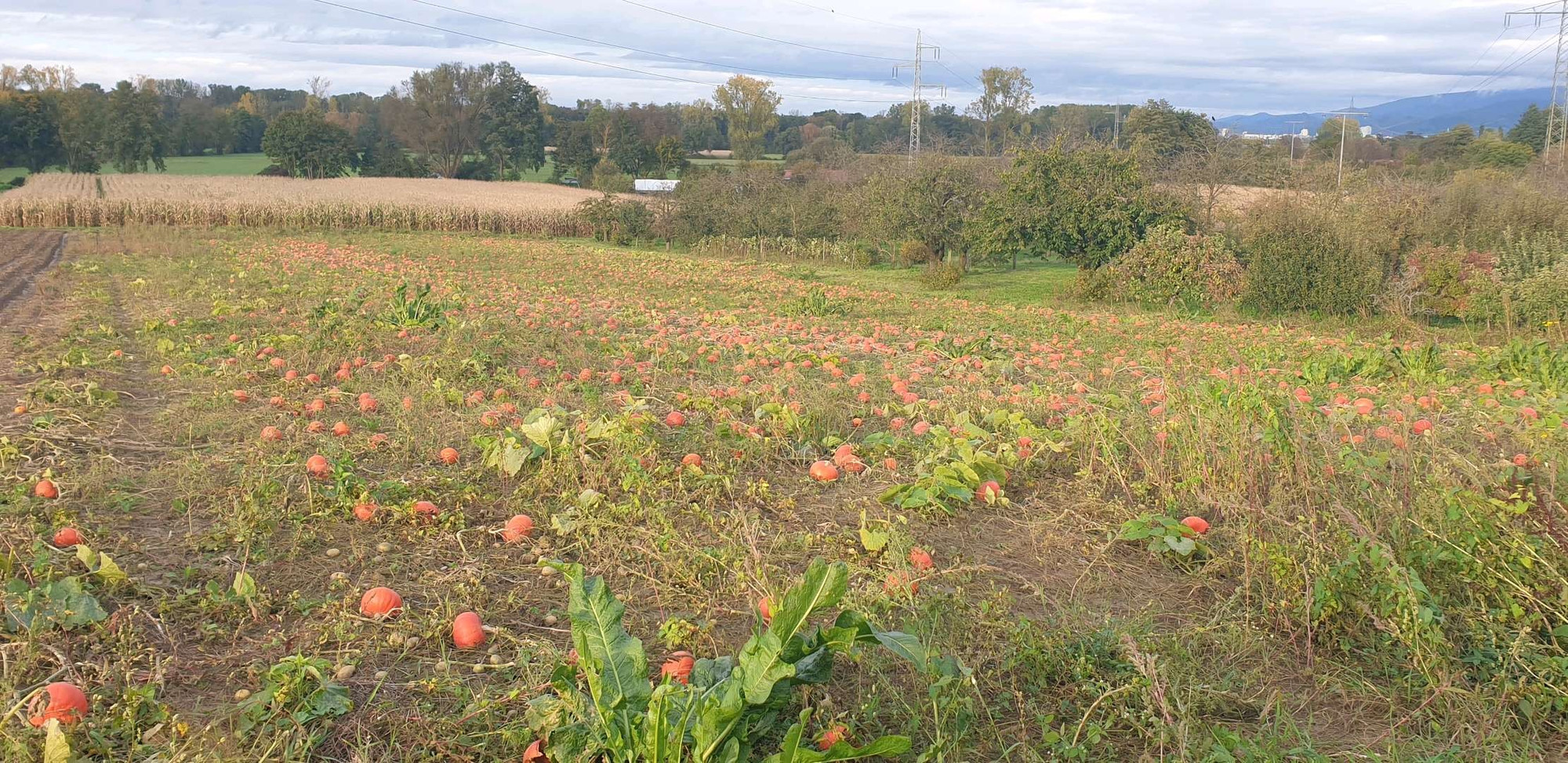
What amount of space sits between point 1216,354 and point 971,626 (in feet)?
23.7

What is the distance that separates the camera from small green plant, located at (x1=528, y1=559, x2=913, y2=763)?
2.27 m

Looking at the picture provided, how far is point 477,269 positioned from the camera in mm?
18453

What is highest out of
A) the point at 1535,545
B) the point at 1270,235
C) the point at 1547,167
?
the point at 1547,167

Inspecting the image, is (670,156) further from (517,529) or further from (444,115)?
(517,529)

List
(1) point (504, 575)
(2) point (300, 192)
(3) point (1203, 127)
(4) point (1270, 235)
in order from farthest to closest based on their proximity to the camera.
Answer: (3) point (1203, 127)
(2) point (300, 192)
(4) point (1270, 235)
(1) point (504, 575)

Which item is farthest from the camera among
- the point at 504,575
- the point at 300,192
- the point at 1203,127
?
the point at 1203,127

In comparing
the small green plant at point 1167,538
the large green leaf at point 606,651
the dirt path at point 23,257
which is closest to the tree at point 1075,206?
the small green plant at point 1167,538

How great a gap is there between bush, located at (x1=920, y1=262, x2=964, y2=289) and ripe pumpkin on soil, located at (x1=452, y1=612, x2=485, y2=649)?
53.4 ft

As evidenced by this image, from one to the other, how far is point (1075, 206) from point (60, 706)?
17.2 metres

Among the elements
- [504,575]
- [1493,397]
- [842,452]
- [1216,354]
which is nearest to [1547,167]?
[1216,354]

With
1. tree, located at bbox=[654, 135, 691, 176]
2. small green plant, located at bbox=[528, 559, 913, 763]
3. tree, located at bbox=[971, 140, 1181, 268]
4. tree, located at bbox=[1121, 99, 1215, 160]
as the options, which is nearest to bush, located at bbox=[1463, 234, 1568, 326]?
tree, located at bbox=[971, 140, 1181, 268]

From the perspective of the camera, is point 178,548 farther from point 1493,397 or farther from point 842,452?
point 1493,397

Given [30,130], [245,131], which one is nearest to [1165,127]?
[30,130]

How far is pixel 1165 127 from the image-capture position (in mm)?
39406
